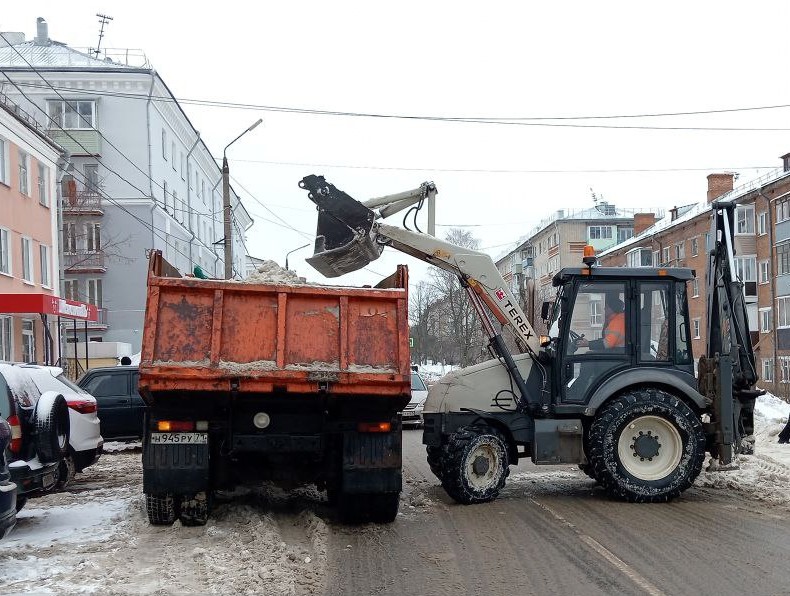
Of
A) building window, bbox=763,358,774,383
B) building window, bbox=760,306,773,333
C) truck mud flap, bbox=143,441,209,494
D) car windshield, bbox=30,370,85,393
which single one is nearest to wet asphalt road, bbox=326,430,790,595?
truck mud flap, bbox=143,441,209,494

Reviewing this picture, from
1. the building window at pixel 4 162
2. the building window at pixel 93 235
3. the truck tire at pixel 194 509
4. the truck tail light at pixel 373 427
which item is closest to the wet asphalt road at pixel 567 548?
the truck tail light at pixel 373 427

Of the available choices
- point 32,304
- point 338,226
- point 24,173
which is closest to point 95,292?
Result: point 24,173

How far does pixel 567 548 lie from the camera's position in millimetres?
7543

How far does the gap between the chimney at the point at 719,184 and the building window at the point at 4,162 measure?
36668 mm

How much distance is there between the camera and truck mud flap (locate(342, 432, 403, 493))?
27.0ft

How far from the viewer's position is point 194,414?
8164mm

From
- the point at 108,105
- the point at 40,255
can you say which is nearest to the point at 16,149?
the point at 40,255

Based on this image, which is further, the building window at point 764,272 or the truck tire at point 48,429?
the building window at point 764,272

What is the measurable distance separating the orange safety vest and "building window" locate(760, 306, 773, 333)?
116ft

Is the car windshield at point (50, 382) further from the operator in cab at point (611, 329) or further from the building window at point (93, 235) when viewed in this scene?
→ the building window at point (93, 235)

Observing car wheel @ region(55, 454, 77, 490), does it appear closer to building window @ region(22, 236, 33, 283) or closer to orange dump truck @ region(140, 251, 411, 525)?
orange dump truck @ region(140, 251, 411, 525)

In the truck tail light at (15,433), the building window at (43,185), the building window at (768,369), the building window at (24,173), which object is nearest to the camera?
the truck tail light at (15,433)

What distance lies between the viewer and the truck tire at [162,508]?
827cm

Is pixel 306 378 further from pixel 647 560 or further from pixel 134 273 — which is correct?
pixel 134 273
